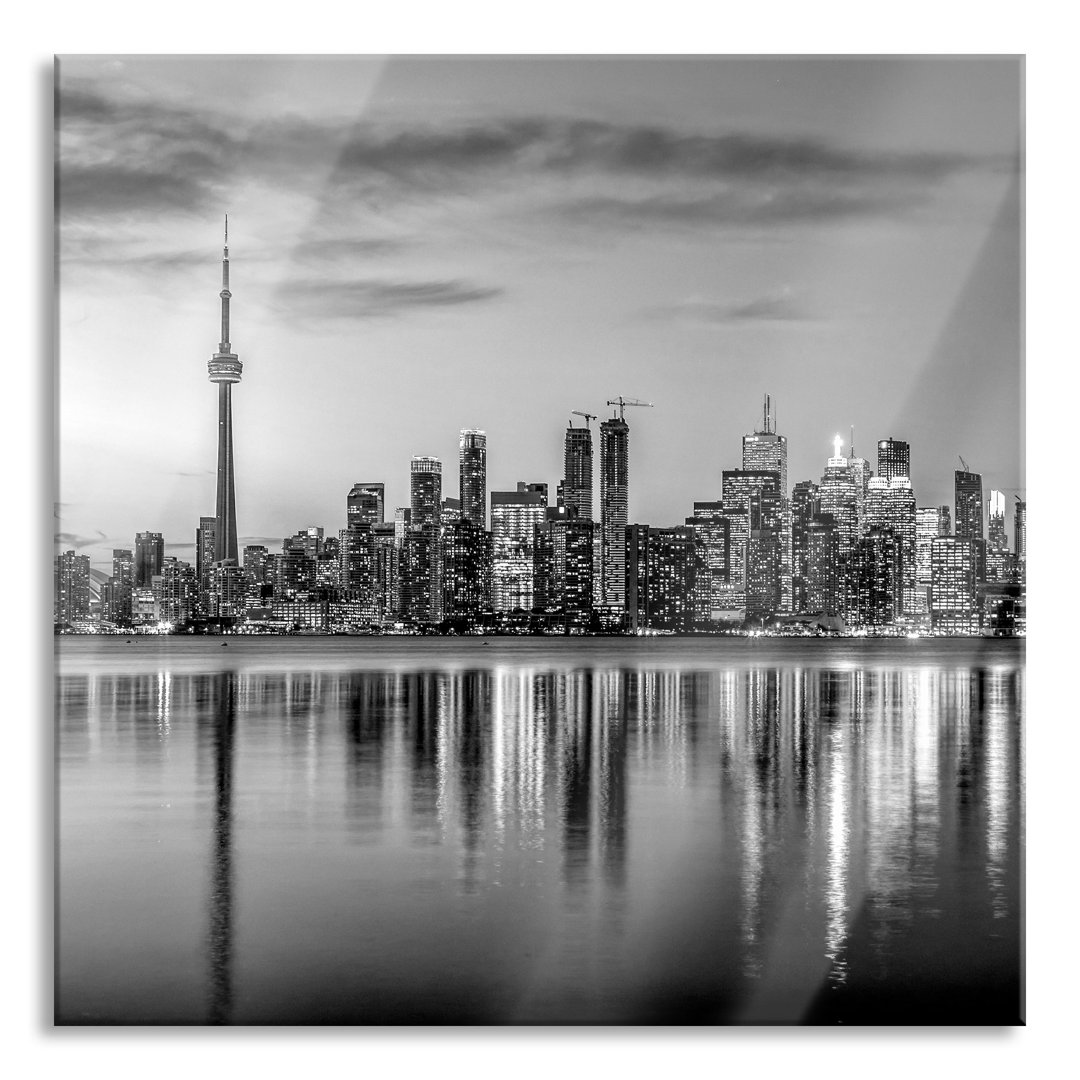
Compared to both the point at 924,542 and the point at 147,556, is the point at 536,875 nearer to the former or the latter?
the point at 147,556

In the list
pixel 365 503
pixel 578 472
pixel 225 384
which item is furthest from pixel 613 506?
pixel 225 384

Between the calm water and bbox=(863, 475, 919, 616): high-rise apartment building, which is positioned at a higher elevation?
bbox=(863, 475, 919, 616): high-rise apartment building

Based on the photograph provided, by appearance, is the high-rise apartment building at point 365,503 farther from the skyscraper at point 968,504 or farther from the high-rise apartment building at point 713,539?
the skyscraper at point 968,504

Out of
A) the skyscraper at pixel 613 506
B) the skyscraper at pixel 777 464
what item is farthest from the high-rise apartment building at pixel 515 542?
the skyscraper at pixel 777 464

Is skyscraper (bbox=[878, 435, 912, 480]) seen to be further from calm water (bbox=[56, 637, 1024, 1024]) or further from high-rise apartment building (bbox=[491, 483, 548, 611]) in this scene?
high-rise apartment building (bbox=[491, 483, 548, 611])

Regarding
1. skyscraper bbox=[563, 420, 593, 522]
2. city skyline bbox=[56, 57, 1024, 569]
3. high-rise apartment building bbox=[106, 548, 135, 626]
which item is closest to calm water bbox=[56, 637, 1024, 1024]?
high-rise apartment building bbox=[106, 548, 135, 626]

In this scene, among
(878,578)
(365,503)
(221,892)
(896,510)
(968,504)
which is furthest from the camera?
(878,578)
